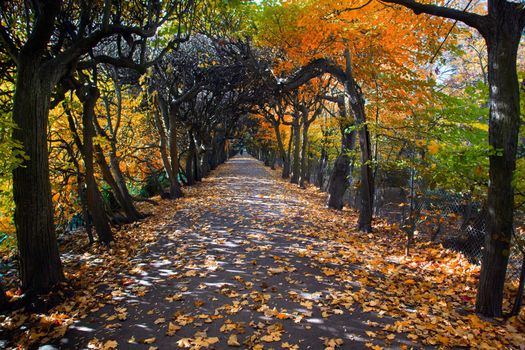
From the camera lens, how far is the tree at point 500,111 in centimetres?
398

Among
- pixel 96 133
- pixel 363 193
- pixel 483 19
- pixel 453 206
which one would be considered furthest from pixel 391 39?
pixel 96 133

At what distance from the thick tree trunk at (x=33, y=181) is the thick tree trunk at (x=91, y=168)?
259cm

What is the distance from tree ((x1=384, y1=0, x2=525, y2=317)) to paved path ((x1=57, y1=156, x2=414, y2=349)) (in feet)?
6.01

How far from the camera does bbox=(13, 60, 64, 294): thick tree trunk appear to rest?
4805 millimetres

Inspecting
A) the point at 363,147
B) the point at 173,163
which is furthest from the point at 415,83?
the point at 173,163

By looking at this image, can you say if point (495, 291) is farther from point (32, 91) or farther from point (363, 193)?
point (32, 91)

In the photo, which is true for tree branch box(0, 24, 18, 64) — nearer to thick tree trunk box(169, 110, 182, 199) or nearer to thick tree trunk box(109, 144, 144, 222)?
thick tree trunk box(109, 144, 144, 222)

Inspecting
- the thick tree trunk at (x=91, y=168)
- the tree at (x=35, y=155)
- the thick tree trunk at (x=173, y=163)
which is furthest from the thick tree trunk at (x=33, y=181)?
the thick tree trunk at (x=173, y=163)

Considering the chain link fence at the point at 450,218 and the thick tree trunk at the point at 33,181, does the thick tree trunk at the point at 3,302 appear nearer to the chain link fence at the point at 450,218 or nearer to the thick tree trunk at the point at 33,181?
the thick tree trunk at the point at 33,181

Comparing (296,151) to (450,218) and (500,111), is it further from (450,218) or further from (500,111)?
(500,111)

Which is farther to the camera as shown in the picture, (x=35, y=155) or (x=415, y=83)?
(x=415, y=83)

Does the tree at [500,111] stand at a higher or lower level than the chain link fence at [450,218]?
higher

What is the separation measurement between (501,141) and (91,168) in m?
7.97

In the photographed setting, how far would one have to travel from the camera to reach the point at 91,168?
788cm
